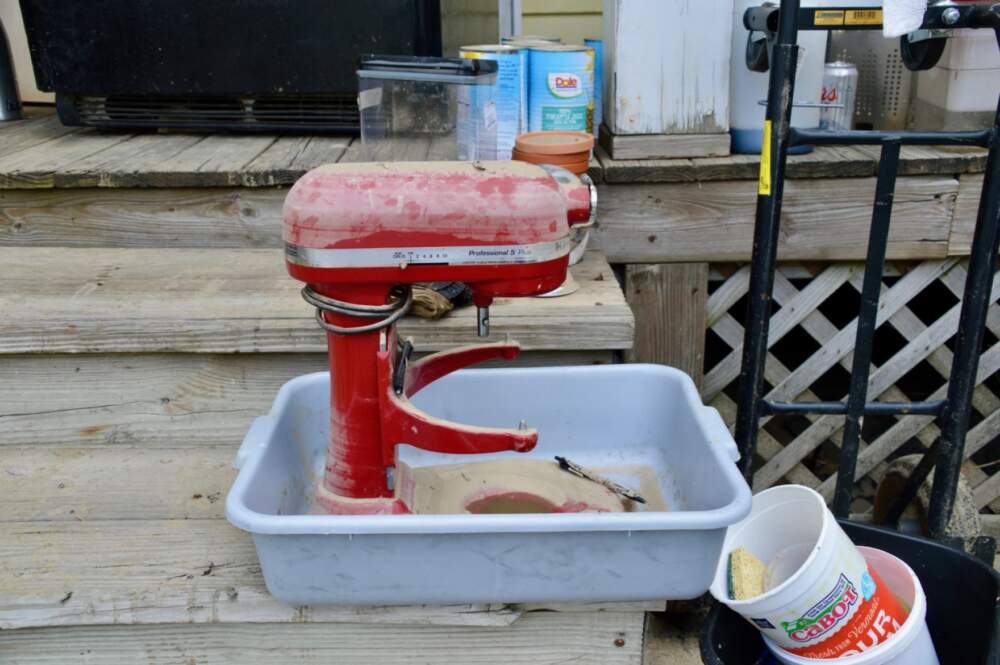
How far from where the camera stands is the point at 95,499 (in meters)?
1.26

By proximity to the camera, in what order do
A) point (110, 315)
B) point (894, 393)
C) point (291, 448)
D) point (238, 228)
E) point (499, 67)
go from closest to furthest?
1. point (291, 448)
2. point (110, 315)
3. point (499, 67)
4. point (238, 228)
5. point (894, 393)

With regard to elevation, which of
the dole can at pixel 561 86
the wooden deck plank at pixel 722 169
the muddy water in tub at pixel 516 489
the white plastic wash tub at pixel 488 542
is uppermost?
the dole can at pixel 561 86

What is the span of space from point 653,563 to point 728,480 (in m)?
0.14

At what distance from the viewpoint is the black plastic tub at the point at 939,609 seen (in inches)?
47.6

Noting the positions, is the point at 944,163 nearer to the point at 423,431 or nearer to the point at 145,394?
the point at 423,431

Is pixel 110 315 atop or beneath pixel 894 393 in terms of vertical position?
atop

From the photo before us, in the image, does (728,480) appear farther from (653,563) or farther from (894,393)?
(894,393)

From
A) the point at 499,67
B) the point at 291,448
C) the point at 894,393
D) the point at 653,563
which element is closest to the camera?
the point at 653,563

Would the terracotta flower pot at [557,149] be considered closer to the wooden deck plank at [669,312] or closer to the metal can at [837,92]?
the wooden deck plank at [669,312]

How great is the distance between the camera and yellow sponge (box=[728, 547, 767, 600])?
1.14 meters

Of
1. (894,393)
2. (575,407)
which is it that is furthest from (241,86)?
(894,393)

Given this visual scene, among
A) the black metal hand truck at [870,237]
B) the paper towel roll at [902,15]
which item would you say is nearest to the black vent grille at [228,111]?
the black metal hand truck at [870,237]

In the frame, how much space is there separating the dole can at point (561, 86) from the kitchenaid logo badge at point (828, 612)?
0.91 meters

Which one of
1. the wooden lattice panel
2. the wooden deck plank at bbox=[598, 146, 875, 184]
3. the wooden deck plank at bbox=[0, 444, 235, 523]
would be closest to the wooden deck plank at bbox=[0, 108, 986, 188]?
the wooden deck plank at bbox=[598, 146, 875, 184]
